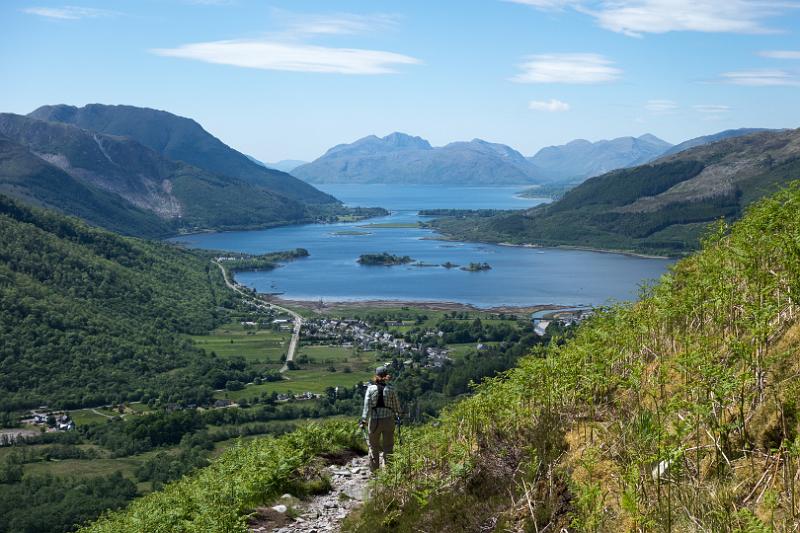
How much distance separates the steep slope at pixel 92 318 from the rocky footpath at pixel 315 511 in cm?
7869

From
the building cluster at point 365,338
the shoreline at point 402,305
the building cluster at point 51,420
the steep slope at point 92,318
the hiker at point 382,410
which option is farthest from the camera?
→ the shoreline at point 402,305

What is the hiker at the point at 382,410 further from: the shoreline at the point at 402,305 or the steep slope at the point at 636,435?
the shoreline at the point at 402,305

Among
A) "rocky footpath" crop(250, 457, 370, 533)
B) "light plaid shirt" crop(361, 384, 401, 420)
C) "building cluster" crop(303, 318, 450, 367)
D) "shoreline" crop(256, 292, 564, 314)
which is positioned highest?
"light plaid shirt" crop(361, 384, 401, 420)

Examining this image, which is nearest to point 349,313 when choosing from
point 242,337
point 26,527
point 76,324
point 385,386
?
point 242,337

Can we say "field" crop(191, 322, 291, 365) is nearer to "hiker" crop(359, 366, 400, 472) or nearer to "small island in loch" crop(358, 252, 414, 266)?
"small island in loch" crop(358, 252, 414, 266)

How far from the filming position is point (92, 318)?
11606 cm

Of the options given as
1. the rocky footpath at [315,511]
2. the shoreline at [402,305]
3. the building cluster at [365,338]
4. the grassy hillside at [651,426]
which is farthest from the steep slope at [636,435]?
the shoreline at [402,305]

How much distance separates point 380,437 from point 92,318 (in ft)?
382

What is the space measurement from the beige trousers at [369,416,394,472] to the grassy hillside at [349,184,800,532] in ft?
2.48

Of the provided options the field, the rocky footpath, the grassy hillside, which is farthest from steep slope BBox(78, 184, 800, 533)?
the field

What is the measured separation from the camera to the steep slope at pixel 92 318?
91062mm

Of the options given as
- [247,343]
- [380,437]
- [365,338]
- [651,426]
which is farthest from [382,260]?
[651,426]

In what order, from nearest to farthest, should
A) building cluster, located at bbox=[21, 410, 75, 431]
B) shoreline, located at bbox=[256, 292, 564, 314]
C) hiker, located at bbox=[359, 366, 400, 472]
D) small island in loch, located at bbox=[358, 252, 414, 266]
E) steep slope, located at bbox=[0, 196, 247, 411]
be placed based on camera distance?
hiker, located at bbox=[359, 366, 400, 472], building cluster, located at bbox=[21, 410, 75, 431], steep slope, located at bbox=[0, 196, 247, 411], shoreline, located at bbox=[256, 292, 564, 314], small island in loch, located at bbox=[358, 252, 414, 266]

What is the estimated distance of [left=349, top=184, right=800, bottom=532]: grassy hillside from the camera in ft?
19.6
